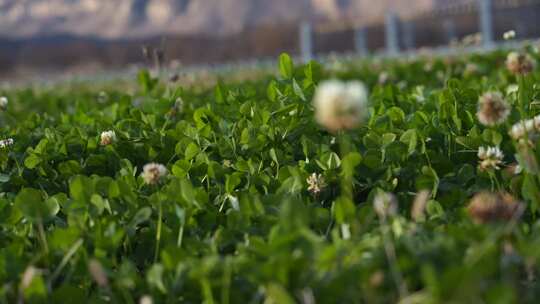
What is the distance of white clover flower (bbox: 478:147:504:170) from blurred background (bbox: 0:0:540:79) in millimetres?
32418

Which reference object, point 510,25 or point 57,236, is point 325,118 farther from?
point 510,25

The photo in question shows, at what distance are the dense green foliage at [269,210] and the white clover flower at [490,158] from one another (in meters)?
0.03

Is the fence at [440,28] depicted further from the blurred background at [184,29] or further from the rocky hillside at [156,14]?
the rocky hillside at [156,14]

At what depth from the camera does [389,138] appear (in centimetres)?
214

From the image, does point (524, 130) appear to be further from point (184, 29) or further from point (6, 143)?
point (184, 29)

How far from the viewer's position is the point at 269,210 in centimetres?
177

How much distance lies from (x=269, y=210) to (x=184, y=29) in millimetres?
60801

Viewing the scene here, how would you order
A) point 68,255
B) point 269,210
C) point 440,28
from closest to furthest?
point 68,255 < point 269,210 < point 440,28

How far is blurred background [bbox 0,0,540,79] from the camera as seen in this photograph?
42688 mm

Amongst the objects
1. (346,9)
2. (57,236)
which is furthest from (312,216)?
(346,9)

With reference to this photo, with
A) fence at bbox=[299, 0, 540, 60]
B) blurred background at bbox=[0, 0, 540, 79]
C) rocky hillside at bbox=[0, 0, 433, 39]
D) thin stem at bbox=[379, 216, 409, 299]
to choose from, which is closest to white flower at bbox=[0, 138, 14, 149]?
thin stem at bbox=[379, 216, 409, 299]

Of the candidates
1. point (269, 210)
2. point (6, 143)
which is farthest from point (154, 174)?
point (6, 143)

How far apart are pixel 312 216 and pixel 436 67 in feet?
14.3

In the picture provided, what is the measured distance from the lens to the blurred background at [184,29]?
42.7 metres
